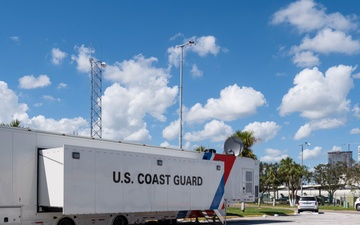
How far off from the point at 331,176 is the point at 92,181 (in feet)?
241

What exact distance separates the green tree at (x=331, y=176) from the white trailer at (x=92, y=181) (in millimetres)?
62974

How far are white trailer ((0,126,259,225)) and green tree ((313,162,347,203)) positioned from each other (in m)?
63.0

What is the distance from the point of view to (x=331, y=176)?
81.4 metres

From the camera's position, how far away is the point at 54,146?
15.0m

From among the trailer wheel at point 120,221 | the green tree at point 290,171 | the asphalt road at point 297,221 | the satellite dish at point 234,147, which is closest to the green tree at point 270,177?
the green tree at point 290,171

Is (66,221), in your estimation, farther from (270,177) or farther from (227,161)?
(270,177)

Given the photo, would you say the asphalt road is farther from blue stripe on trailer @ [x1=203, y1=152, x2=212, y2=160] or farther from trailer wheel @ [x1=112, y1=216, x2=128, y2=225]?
trailer wheel @ [x1=112, y1=216, x2=128, y2=225]

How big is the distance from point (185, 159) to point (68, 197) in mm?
5876

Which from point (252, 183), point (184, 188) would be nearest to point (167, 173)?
point (184, 188)

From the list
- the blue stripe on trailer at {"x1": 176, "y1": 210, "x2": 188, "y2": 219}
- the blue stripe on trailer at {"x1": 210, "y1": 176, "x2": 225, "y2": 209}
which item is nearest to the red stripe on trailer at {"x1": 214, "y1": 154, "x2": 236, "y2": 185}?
the blue stripe on trailer at {"x1": 210, "y1": 176, "x2": 225, "y2": 209}

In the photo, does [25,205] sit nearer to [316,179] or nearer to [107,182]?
[107,182]

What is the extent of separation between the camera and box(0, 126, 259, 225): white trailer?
13789 millimetres

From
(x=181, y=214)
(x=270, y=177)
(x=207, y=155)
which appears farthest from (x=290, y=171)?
(x=181, y=214)

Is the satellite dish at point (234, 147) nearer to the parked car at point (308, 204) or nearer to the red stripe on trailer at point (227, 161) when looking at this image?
the red stripe on trailer at point (227, 161)
